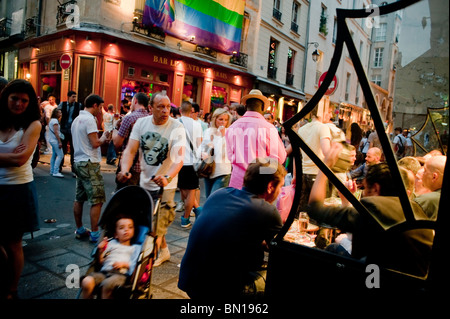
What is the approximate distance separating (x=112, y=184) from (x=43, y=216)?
2.48m

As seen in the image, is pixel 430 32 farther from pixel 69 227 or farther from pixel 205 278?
pixel 69 227

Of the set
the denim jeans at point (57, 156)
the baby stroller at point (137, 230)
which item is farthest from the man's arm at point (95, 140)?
the denim jeans at point (57, 156)

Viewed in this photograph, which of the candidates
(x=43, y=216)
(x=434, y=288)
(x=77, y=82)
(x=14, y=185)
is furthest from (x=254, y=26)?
(x=434, y=288)

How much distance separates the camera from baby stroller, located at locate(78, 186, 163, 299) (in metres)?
2.15

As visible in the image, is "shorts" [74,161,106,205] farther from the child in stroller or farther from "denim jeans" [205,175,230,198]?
the child in stroller

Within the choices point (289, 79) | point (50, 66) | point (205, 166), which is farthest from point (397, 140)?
point (289, 79)

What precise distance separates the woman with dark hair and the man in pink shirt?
6.40ft

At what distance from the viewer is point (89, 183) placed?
399 cm

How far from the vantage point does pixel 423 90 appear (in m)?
1.47

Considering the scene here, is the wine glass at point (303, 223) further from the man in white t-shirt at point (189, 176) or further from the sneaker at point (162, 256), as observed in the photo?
the man in white t-shirt at point (189, 176)

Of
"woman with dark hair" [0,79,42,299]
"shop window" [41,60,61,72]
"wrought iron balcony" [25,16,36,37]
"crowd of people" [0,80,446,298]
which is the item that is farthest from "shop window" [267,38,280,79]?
"woman with dark hair" [0,79,42,299]

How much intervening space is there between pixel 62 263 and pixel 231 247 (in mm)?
2280

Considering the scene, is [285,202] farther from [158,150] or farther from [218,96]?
[218,96]

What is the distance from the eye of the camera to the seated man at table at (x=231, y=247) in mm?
1971
